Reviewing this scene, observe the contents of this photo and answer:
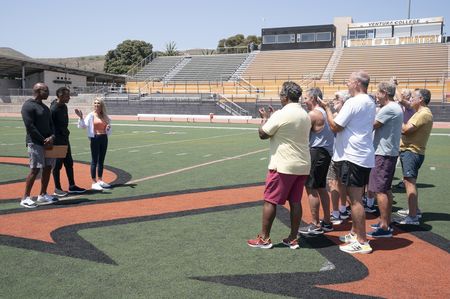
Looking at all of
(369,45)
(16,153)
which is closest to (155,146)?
(16,153)

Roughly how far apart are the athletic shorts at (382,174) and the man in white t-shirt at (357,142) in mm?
596

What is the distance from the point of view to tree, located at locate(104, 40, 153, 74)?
78312 millimetres

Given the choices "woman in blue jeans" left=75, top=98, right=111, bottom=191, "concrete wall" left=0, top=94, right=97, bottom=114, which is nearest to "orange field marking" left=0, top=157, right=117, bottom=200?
"woman in blue jeans" left=75, top=98, right=111, bottom=191

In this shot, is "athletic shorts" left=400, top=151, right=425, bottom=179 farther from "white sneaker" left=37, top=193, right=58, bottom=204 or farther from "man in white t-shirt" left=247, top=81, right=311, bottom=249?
"white sneaker" left=37, top=193, right=58, bottom=204

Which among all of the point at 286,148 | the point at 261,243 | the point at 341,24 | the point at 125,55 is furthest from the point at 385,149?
the point at 125,55

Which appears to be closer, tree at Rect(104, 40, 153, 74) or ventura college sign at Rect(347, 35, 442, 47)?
ventura college sign at Rect(347, 35, 442, 47)

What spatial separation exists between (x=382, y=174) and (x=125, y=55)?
255ft

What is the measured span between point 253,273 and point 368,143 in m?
1.94

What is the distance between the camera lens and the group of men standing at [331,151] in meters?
4.73

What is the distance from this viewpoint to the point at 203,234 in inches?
Result: 213

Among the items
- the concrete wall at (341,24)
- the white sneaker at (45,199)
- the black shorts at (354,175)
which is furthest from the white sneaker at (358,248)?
the concrete wall at (341,24)

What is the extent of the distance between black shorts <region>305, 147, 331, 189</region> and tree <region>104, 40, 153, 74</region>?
75.7m

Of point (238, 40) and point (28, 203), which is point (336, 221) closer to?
point (28, 203)

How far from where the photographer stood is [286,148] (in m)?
4.73
